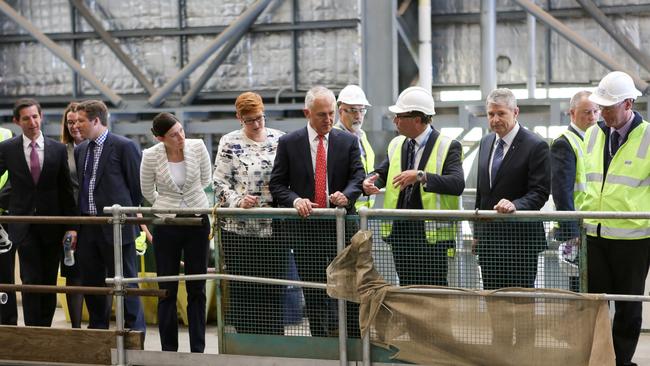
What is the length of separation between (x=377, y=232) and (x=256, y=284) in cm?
88

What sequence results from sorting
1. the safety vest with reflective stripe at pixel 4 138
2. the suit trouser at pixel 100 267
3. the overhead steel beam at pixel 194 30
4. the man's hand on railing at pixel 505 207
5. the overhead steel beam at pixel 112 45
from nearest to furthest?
the man's hand on railing at pixel 505 207, the suit trouser at pixel 100 267, the safety vest with reflective stripe at pixel 4 138, the overhead steel beam at pixel 194 30, the overhead steel beam at pixel 112 45

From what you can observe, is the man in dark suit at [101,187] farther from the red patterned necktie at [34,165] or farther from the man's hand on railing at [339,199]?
the man's hand on railing at [339,199]

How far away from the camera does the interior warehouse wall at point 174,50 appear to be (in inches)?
539

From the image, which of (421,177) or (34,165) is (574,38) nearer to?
(421,177)

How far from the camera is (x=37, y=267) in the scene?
7.42m

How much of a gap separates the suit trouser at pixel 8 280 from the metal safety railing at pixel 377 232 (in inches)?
60.9

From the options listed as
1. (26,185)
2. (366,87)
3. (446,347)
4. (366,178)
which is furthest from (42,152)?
(366,87)

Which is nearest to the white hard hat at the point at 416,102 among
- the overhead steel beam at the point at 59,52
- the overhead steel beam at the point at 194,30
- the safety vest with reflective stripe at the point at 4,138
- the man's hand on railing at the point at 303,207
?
the man's hand on railing at the point at 303,207

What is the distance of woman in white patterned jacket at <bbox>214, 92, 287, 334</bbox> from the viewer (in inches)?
245

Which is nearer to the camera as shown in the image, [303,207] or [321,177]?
[303,207]

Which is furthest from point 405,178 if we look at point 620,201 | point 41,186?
point 41,186

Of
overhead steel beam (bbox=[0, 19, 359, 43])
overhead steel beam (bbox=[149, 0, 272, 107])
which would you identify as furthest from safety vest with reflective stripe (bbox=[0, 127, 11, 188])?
overhead steel beam (bbox=[0, 19, 359, 43])

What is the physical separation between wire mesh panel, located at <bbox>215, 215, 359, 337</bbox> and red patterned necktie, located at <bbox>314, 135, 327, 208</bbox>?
0.91ft

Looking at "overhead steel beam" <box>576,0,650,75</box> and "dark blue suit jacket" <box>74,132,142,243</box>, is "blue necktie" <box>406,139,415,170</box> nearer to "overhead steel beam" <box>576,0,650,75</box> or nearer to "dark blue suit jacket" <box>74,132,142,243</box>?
"dark blue suit jacket" <box>74,132,142,243</box>
